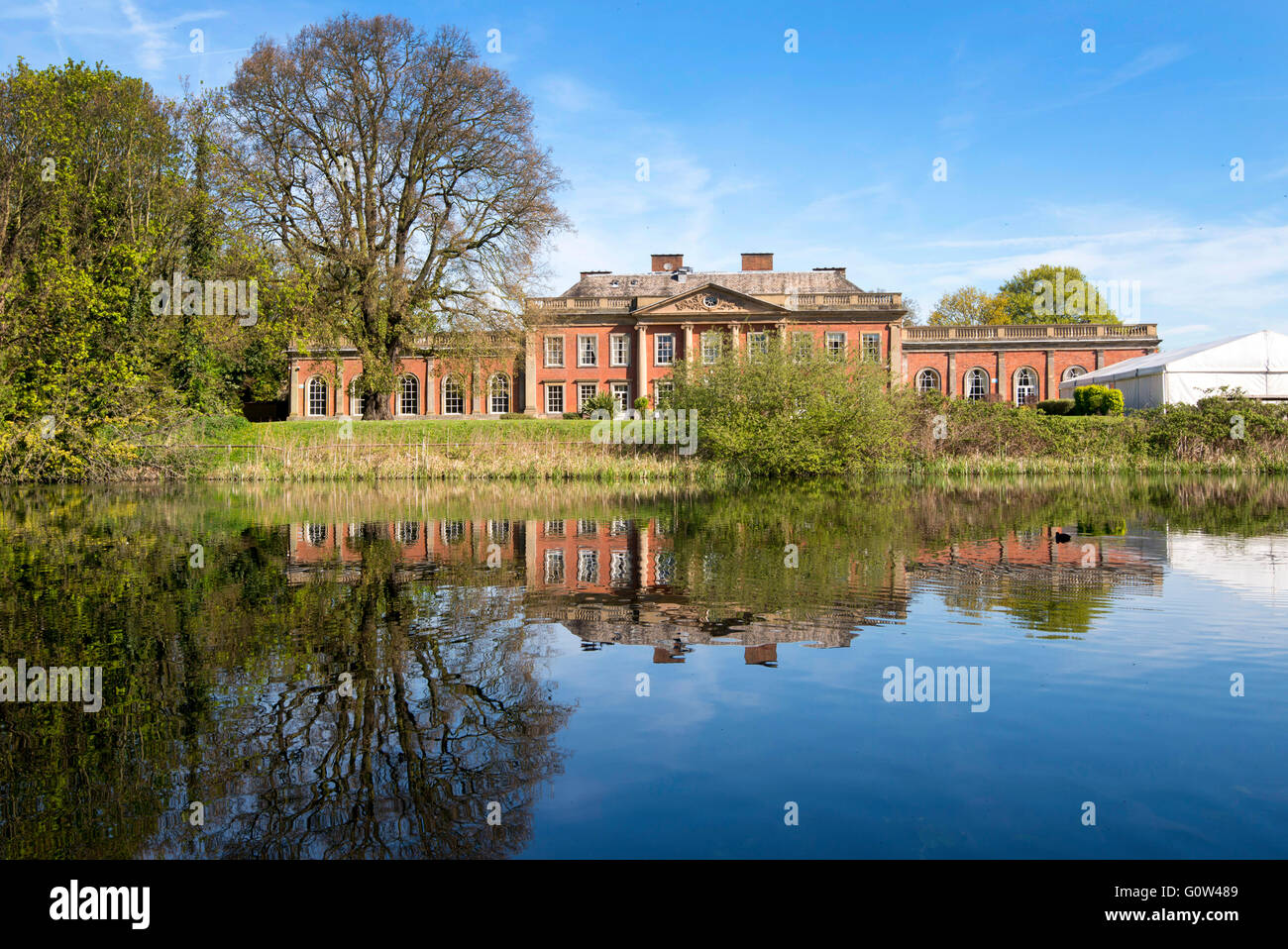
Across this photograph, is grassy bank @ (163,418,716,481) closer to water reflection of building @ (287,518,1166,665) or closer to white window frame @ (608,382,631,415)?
water reflection of building @ (287,518,1166,665)

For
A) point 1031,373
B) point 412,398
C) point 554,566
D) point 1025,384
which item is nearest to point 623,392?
point 412,398

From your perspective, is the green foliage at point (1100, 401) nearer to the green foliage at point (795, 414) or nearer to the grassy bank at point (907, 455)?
the grassy bank at point (907, 455)

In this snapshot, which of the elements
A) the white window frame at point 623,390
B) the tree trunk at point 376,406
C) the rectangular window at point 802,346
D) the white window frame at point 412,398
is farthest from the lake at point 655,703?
the white window frame at point 412,398

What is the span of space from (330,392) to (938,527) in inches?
1772

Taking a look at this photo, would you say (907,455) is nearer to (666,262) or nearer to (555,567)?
(555,567)

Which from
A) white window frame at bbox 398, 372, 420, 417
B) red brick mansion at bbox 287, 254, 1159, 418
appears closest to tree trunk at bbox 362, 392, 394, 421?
red brick mansion at bbox 287, 254, 1159, 418

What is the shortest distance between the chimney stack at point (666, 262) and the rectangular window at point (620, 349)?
6.45 metres

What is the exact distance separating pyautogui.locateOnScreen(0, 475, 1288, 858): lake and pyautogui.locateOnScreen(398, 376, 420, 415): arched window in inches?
1678

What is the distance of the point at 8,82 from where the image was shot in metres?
24.7

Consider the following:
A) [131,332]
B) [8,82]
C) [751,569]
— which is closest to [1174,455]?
[751,569]

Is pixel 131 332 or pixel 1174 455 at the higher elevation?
pixel 131 332

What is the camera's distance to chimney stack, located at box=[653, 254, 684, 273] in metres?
56.8

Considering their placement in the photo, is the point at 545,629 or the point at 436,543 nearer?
the point at 545,629
